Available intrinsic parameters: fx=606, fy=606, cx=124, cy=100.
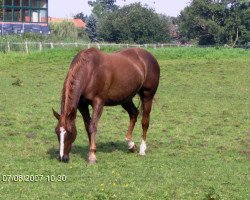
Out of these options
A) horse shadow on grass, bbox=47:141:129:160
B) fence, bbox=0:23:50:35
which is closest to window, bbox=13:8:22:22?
fence, bbox=0:23:50:35

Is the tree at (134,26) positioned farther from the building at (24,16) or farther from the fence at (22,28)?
the fence at (22,28)

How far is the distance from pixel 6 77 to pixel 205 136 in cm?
1353

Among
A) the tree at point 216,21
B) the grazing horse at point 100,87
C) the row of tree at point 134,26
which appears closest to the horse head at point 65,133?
the grazing horse at point 100,87

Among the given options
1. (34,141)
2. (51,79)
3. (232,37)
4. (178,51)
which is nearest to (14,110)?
(34,141)

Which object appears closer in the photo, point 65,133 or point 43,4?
point 65,133

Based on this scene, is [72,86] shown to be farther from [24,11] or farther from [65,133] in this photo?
[24,11]

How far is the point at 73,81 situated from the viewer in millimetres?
9766

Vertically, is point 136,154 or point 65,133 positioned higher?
point 65,133

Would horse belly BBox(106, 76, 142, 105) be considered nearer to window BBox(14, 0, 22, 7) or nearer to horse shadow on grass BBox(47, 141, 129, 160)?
horse shadow on grass BBox(47, 141, 129, 160)

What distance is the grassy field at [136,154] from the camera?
800cm

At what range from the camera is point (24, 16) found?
178 ft

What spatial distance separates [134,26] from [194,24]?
7.65 m

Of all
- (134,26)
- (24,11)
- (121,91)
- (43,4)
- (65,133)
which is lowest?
(134,26)

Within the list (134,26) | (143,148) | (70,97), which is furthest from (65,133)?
(134,26)
